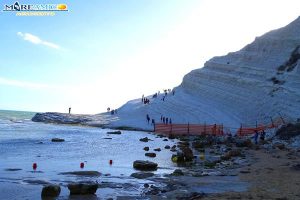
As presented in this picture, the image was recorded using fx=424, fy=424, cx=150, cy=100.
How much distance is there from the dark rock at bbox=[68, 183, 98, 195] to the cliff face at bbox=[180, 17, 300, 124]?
133ft

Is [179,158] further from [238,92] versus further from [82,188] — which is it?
[238,92]

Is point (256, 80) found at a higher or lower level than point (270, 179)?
higher

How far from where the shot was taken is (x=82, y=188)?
13.1 metres

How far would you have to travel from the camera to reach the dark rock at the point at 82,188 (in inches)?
512

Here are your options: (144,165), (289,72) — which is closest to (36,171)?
(144,165)

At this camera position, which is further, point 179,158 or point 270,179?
point 179,158

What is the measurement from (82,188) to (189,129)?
4197cm

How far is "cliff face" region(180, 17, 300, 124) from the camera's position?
55188 millimetres

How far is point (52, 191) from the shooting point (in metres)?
12.6

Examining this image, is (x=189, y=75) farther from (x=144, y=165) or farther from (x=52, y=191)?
(x=52, y=191)

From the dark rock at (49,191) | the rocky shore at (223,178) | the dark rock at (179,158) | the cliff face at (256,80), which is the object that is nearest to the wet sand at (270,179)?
the rocky shore at (223,178)

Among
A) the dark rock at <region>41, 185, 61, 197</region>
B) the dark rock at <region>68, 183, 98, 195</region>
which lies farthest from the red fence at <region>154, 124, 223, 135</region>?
the dark rock at <region>41, 185, 61, 197</region>

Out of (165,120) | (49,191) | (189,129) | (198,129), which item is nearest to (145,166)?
(49,191)

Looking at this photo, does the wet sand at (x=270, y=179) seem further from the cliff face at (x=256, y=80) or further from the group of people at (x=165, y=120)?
the group of people at (x=165, y=120)
